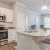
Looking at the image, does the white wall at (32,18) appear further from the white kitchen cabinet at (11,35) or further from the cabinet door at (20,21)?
the white kitchen cabinet at (11,35)

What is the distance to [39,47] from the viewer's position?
2719 mm

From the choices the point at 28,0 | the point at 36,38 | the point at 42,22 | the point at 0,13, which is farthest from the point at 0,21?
the point at 42,22

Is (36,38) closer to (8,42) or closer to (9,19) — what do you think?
(8,42)

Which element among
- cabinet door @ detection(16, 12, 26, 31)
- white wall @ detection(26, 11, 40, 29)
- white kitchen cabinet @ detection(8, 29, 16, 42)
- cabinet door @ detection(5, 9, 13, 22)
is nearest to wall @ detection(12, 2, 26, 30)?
cabinet door @ detection(16, 12, 26, 31)

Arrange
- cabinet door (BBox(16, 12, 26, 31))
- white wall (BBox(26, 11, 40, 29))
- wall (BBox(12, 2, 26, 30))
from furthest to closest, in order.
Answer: white wall (BBox(26, 11, 40, 29))
cabinet door (BBox(16, 12, 26, 31))
wall (BBox(12, 2, 26, 30))

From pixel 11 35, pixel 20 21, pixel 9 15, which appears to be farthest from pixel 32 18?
pixel 11 35

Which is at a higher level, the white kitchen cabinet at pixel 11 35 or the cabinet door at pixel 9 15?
the cabinet door at pixel 9 15

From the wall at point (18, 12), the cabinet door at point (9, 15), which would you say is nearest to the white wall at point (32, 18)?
the wall at point (18, 12)

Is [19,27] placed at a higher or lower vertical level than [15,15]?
lower

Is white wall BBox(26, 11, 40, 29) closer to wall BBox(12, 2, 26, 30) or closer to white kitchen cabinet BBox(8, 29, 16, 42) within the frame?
wall BBox(12, 2, 26, 30)

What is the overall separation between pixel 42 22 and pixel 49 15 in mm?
1386

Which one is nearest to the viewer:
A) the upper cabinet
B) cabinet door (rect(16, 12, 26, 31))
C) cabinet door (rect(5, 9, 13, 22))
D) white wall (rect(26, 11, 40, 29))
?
the upper cabinet

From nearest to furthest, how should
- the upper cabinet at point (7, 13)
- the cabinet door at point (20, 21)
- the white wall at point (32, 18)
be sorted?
1. the upper cabinet at point (7, 13)
2. the cabinet door at point (20, 21)
3. the white wall at point (32, 18)

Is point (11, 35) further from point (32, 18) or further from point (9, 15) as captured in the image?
point (32, 18)
